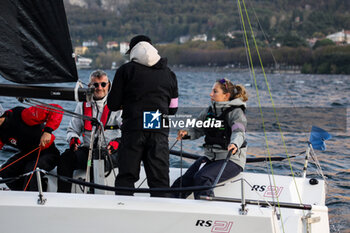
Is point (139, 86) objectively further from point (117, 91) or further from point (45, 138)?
point (45, 138)

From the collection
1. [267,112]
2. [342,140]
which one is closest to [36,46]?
[342,140]

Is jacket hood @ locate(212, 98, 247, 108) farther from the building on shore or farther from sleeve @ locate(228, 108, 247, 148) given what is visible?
the building on shore

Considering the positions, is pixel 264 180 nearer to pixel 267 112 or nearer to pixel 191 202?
pixel 191 202

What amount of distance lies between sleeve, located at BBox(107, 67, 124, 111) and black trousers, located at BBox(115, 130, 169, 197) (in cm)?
20

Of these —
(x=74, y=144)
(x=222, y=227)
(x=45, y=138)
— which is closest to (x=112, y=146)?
(x=74, y=144)

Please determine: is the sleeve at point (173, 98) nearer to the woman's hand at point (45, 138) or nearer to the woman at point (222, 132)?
the woman at point (222, 132)

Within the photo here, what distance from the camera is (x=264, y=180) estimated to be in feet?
14.4

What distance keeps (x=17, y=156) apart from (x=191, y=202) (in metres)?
1.66

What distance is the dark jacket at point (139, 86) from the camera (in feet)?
11.0

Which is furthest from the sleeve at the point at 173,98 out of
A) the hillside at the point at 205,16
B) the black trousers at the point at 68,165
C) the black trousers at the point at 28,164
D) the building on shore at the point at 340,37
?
the building on shore at the point at 340,37

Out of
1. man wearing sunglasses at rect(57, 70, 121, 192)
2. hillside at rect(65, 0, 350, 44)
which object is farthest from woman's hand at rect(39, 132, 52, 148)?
hillside at rect(65, 0, 350, 44)

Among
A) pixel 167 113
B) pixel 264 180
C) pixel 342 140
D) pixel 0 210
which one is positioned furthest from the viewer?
pixel 342 140

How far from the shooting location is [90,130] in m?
4.24

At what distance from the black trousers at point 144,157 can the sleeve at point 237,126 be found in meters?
0.58
